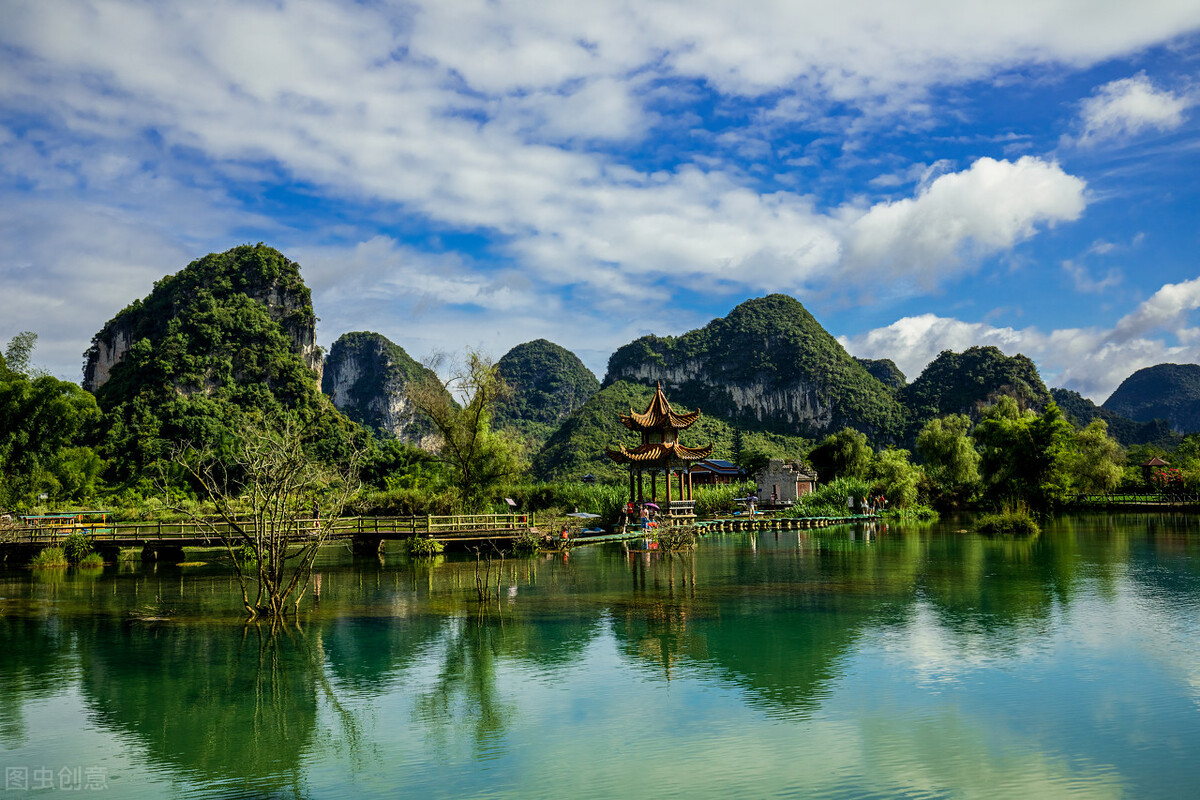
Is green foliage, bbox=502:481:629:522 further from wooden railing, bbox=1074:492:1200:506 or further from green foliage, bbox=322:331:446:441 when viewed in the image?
green foliage, bbox=322:331:446:441

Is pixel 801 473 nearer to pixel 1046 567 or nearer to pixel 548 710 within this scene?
pixel 1046 567

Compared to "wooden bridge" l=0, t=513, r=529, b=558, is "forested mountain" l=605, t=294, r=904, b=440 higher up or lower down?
higher up

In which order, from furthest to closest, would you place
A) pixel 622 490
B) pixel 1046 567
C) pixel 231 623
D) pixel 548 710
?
pixel 622 490
pixel 1046 567
pixel 231 623
pixel 548 710

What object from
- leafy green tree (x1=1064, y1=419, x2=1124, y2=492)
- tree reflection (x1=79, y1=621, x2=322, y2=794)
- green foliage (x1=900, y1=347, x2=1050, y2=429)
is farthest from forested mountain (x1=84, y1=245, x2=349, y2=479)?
green foliage (x1=900, y1=347, x2=1050, y2=429)

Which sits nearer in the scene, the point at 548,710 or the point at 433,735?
the point at 433,735

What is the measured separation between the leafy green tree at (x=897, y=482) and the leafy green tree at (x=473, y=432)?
29.7 m

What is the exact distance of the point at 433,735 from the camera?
37.9 ft

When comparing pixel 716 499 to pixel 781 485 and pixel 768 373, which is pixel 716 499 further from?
pixel 768 373

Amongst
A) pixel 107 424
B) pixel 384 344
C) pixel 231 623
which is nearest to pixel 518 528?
pixel 231 623

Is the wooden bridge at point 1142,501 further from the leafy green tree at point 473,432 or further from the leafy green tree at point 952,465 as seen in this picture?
the leafy green tree at point 473,432

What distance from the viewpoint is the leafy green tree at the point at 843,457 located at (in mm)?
65000

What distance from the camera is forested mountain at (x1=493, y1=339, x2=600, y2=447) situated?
17188 centimetres

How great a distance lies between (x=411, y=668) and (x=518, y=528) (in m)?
18.5

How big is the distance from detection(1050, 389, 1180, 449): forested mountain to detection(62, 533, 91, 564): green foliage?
127 m
